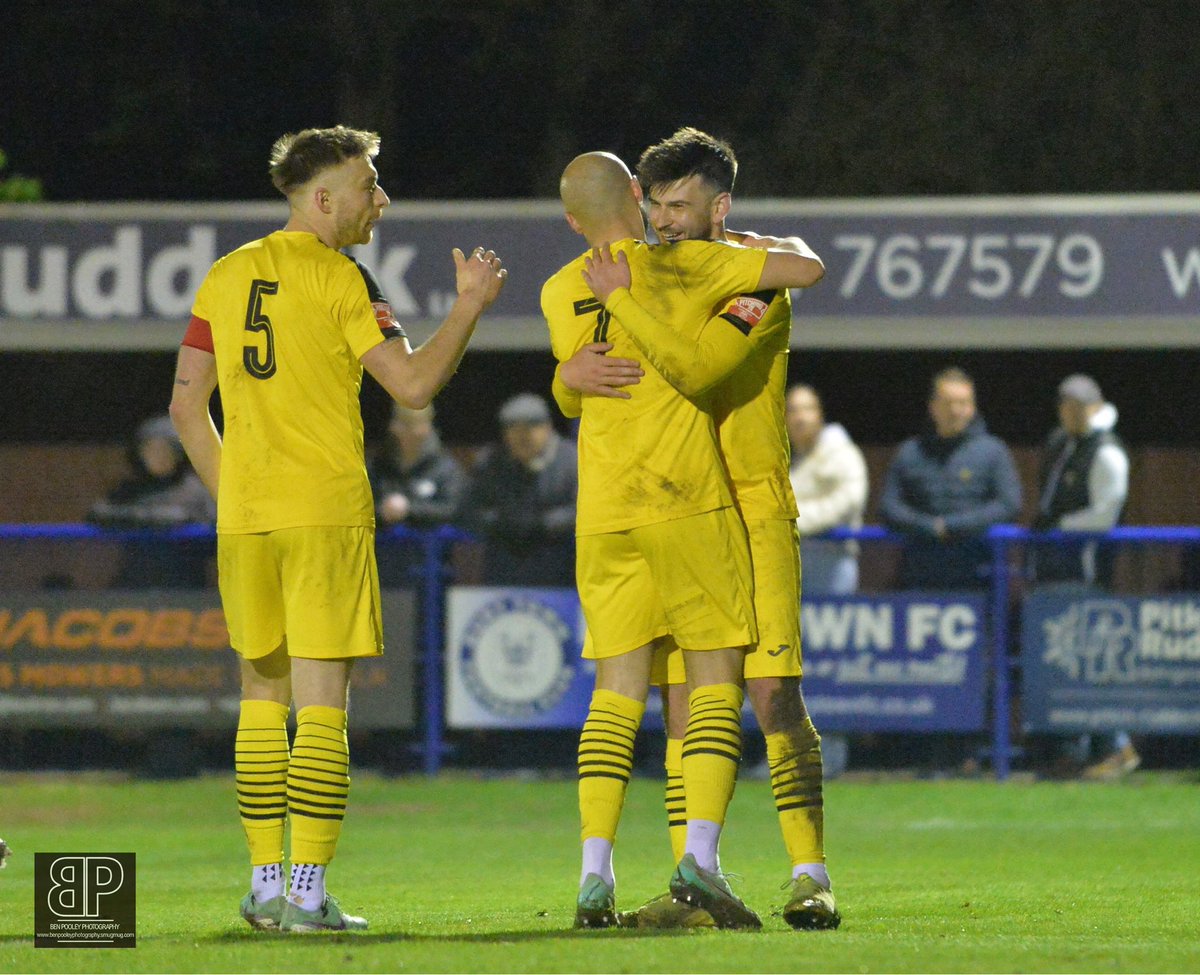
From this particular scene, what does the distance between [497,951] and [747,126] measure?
12.7m

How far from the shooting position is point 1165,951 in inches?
216

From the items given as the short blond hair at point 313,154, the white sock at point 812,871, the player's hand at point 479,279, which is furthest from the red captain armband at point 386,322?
the white sock at point 812,871

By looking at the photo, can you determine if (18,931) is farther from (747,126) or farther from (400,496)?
(747,126)

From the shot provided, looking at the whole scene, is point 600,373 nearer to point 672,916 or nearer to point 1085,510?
point 672,916

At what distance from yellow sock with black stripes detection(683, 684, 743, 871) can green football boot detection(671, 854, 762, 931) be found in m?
0.03

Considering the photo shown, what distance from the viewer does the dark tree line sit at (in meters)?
17.0

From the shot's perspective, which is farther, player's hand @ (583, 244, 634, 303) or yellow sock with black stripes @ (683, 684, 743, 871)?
player's hand @ (583, 244, 634, 303)

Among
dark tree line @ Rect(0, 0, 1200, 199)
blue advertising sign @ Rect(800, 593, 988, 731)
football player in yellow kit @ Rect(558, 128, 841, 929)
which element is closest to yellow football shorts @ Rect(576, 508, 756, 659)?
football player in yellow kit @ Rect(558, 128, 841, 929)

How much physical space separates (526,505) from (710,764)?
251 inches

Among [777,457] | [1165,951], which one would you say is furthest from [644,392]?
[1165,951]

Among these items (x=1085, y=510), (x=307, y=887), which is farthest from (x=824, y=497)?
(x=307, y=887)

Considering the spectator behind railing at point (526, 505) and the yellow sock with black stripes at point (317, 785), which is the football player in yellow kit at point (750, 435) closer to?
the yellow sock with black stripes at point (317, 785)

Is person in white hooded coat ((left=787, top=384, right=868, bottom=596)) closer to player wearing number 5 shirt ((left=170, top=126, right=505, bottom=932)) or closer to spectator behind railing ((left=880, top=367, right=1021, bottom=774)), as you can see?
spectator behind railing ((left=880, top=367, right=1021, bottom=774))

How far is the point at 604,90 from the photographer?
1778 cm
